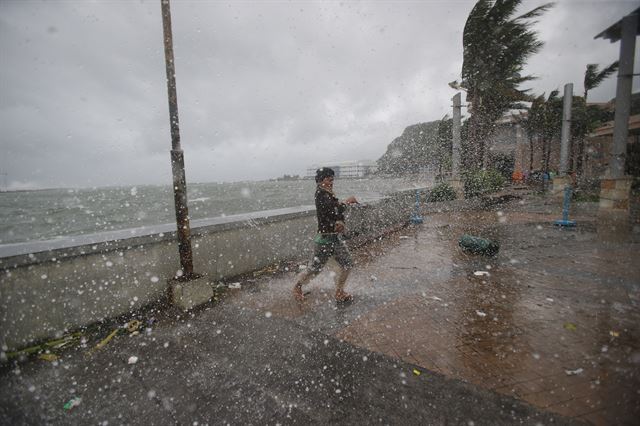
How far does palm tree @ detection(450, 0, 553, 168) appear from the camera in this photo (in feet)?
53.1

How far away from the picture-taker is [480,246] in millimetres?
6543

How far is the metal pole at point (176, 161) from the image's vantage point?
13.9ft

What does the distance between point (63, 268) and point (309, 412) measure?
3.60 m

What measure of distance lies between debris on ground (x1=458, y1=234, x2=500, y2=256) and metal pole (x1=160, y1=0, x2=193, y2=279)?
234 inches

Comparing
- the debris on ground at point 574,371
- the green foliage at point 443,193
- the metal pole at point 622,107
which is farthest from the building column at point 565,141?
the debris on ground at point 574,371

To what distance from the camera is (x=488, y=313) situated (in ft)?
13.1

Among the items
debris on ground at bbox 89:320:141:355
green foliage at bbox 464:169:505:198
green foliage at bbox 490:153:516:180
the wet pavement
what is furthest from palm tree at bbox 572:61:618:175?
debris on ground at bbox 89:320:141:355

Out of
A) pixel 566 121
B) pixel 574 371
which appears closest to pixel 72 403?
pixel 574 371

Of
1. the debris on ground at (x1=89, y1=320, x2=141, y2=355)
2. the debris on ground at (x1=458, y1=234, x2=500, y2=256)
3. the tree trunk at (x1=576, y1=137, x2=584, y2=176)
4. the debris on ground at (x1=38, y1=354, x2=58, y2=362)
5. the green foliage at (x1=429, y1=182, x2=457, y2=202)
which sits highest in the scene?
the tree trunk at (x1=576, y1=137, x2=584, y2=176)

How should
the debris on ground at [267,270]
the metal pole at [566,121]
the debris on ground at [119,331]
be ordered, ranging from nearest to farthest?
the debris on ground at [119,331]
the debris on ground at [267,270]
the metal pole at [566,121]

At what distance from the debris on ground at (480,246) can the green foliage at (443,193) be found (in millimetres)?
9314

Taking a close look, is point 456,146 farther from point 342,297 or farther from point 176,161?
point 176,161

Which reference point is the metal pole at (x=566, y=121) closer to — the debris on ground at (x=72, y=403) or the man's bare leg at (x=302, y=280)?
the man's bare leg at (x=302, y=280)

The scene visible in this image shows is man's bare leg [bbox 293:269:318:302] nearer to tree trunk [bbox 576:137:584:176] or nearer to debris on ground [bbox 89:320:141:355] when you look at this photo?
debris on ground [bbox 89:320:141:355]
